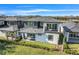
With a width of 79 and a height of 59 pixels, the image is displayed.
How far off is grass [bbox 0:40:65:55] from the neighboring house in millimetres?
178

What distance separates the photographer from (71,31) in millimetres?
3592

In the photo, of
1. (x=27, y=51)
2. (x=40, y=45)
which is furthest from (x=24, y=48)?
(x=40, y=45)

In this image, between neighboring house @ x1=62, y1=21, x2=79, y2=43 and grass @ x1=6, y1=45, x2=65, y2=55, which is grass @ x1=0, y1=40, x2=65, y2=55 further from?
neighboring house @ x1=62, y1=21, x2=79, y2=43

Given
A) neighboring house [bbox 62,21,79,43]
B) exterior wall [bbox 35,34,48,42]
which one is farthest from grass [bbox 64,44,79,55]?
exterior wall [bbox 35,34,48,42]

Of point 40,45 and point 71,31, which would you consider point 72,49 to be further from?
point 40,45

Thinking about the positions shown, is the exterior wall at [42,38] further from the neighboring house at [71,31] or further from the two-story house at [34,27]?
the neighboring house at [71,31]

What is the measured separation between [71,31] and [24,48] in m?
0.47

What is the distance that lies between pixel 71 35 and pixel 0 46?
2.20 ft

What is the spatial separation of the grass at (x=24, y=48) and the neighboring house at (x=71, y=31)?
0.18 m

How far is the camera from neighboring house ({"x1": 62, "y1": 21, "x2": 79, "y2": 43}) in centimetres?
359

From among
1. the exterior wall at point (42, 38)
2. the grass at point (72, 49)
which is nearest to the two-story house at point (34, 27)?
the exterior wall at point (42, 38)

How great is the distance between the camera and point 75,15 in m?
3.59

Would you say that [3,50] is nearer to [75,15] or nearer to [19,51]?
[19,51]
